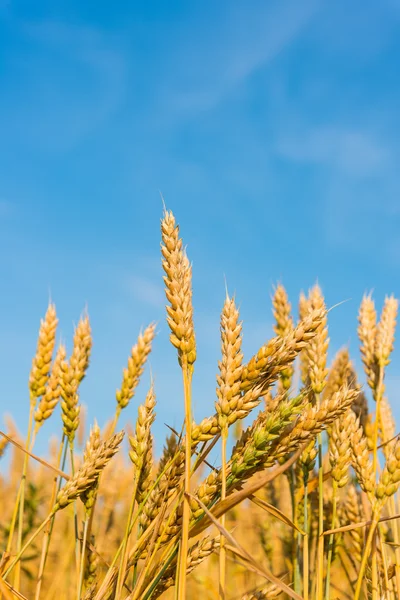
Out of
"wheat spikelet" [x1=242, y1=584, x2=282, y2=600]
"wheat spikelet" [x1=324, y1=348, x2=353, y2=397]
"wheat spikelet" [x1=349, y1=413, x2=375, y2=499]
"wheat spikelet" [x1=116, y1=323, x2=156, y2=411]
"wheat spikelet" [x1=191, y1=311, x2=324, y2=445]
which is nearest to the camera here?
"wheat spikelet" [x1=191, y1=311, x2=324, y2=445]

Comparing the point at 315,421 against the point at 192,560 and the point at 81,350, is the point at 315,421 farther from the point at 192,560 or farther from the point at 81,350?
the point at 81,350

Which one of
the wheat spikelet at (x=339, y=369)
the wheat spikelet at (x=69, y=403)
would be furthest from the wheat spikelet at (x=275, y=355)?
the wheat spikelet at (x=339, y=369)

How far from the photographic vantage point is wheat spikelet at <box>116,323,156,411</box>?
246 centimetres

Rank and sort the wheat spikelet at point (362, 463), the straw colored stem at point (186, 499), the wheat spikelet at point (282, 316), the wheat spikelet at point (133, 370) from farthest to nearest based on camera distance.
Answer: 1. the wheat spikelet at point (282, 316)
2. the wheat spikelet at point (133, 370)
3. the wheat spikelet at point (362, 463)
4. the straw colored stem at point (186, 499)

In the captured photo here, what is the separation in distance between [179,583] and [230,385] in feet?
1.50

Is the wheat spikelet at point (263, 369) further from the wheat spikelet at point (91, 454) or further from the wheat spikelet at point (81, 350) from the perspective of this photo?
the wheat spikelet at point (81, 350)

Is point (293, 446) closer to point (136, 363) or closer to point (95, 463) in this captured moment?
point (95, 463)

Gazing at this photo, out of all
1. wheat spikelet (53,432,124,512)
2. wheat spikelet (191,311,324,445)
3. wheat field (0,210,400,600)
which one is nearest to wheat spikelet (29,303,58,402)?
wheat field (0,210,400,600)

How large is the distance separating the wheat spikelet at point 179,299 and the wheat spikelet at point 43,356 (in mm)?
1258

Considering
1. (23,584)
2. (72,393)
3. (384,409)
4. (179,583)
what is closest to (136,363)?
(72,393)

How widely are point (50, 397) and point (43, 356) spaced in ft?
0.59

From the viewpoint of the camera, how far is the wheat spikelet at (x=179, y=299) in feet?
4.80

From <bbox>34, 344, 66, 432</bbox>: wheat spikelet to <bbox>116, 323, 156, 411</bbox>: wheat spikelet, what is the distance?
0.29m

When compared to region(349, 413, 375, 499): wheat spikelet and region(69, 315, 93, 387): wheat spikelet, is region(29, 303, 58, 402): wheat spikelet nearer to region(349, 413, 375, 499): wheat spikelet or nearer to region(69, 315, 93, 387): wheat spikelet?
region(69, 315, 93, 387): wheat spikelet
